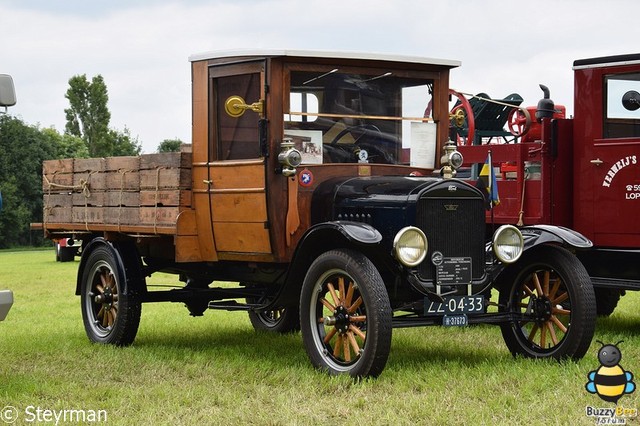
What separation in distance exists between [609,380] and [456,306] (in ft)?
4.04

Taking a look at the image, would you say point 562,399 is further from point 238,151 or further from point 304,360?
point 238,151

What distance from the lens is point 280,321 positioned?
984cm

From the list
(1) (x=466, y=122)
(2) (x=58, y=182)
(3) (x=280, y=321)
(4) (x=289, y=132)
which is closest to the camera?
(4) (x=289, y=132)

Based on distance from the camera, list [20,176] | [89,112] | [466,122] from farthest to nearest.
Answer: [89,112]
[20,176]
[466,122]

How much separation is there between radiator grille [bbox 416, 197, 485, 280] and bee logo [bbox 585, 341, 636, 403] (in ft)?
3.95

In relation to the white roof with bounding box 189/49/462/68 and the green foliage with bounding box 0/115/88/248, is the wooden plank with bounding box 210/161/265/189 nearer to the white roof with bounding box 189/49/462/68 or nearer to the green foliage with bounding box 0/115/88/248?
the white roof with bounding box 189/49/462/68

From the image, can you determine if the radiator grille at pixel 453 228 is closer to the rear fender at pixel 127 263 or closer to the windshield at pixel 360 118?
the windshield at pixel 360 118

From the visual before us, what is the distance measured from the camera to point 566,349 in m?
7.38

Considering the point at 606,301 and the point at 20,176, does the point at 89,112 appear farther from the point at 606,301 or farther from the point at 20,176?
the point at 606,301

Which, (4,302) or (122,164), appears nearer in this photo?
(4,302)

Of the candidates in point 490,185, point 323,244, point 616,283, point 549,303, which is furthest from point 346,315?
point 616,283

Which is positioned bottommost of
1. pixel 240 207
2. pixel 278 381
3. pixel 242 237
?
pixel 278 381

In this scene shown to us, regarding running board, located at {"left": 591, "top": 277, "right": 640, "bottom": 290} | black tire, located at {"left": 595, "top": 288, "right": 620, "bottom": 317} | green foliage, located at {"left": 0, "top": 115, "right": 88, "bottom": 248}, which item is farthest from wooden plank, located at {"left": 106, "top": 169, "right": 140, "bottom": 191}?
green foliage, located at {"left": 0, "top": 115, "right": 88, "bottom": 248}

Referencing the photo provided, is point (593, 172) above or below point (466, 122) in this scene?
below
